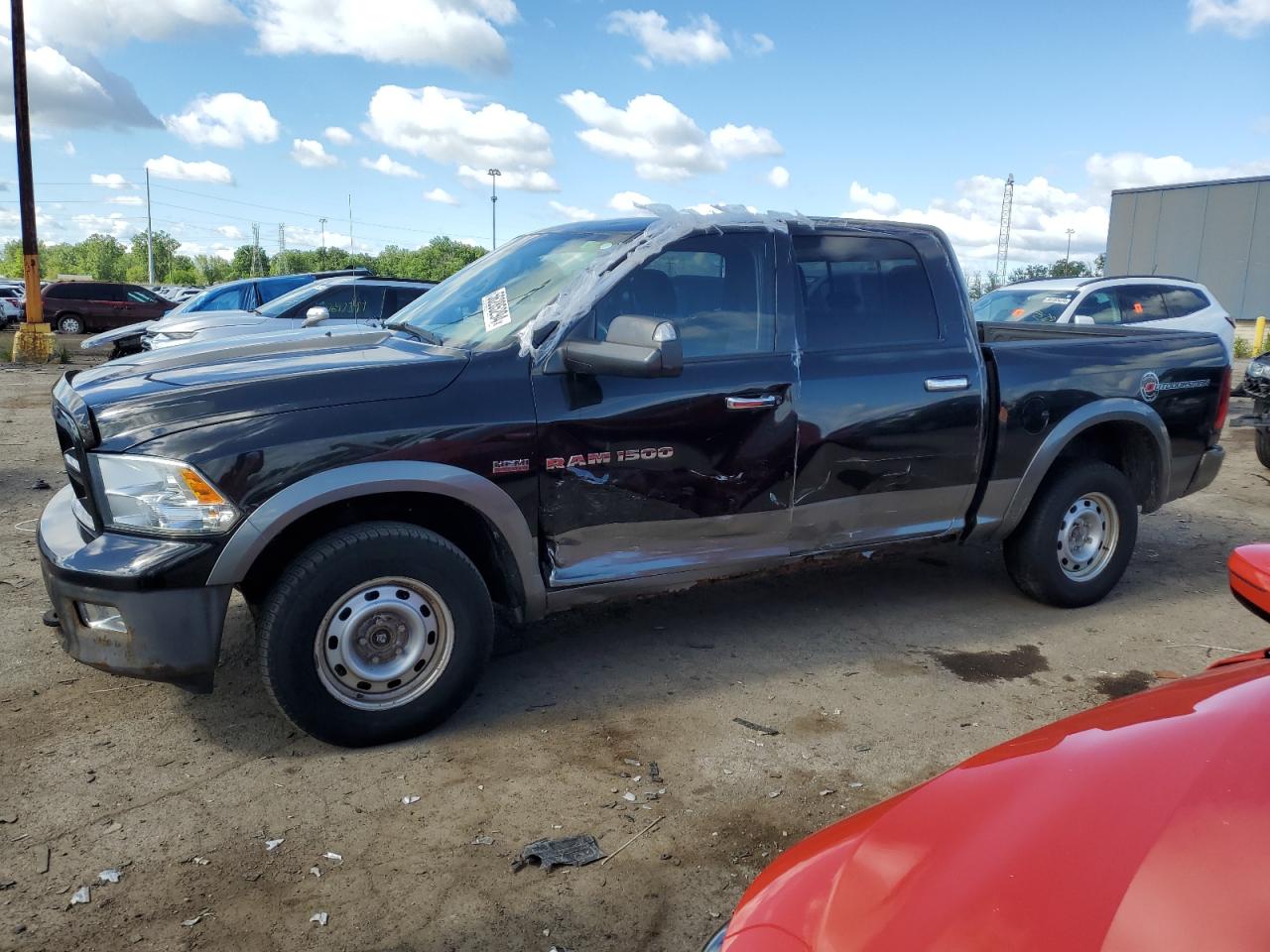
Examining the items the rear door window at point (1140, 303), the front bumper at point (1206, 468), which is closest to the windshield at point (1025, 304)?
the rear door window at point (1140, 303)

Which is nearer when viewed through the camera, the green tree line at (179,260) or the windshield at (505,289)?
the windshield at (505,289)

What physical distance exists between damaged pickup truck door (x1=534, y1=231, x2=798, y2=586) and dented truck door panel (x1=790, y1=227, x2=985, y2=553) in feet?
0.49

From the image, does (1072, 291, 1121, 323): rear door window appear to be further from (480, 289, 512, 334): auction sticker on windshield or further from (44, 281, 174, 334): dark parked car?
(44, 281, 174, 334): dark parked car

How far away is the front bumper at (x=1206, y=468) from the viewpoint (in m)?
5.38

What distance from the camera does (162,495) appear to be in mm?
3107

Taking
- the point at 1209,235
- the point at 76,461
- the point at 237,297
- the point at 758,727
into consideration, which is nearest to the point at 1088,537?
the point at 758,727

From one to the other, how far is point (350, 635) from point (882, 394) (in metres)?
2.45

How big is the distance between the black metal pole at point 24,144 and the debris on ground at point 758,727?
18.9 m

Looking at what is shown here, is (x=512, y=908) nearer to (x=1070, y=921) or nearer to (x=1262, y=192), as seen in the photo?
(x=1070, y=921)

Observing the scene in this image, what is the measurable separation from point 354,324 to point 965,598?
3571mm

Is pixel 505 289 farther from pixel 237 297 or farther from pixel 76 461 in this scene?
pixel 237 297

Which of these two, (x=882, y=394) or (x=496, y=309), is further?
(x=882, y=394)

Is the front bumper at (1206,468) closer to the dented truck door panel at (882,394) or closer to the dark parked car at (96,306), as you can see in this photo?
the dented truck door panel at (882,394)

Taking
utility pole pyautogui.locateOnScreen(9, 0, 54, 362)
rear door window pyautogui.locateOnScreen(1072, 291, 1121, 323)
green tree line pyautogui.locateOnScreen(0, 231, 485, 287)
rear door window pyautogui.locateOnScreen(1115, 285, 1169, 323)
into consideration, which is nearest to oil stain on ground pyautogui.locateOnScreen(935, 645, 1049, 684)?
rear door window pyautogui.locateOnScreen(1072, 291, 1121, 323)
